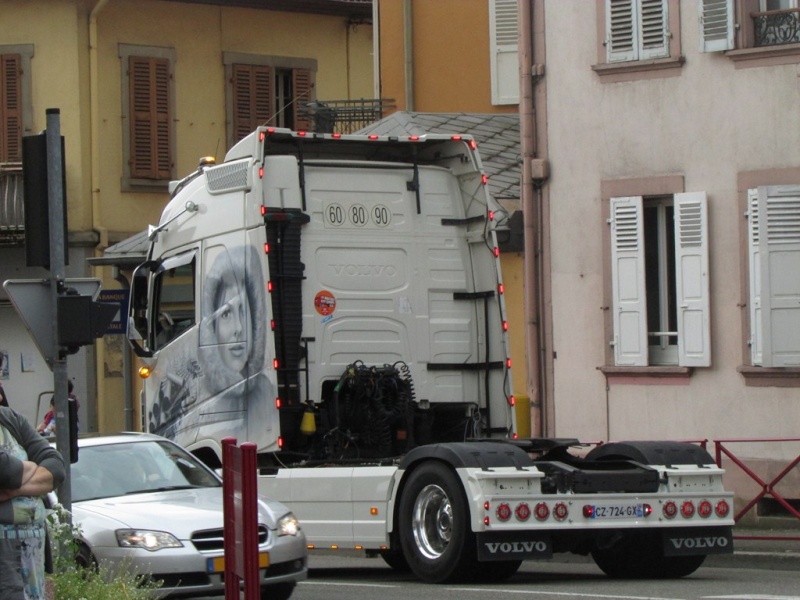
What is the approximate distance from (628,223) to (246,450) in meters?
11.2

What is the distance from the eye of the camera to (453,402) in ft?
47.3

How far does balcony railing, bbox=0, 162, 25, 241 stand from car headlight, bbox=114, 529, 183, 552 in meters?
17.7

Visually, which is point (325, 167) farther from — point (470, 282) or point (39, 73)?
point (39, 73)

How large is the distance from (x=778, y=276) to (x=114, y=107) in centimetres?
1572

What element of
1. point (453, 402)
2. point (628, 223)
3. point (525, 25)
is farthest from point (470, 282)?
point (525, 25)

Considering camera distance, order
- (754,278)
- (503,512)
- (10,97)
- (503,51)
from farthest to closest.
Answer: (10,97)
(503,51)
(754,278)
(503,512)

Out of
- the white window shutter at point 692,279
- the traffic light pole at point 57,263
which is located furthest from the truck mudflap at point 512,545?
the white window shutter at point 692,279

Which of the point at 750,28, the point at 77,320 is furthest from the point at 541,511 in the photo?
the point at 750,28

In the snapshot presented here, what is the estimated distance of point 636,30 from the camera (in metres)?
19.0

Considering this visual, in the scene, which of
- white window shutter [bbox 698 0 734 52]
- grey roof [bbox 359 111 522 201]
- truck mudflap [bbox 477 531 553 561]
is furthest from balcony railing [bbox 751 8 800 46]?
truck mudflap [bbox 477 531 553 561]

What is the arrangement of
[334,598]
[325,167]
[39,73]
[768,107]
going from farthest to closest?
[39,73] → [768,107] → [325,167] → [334,598]

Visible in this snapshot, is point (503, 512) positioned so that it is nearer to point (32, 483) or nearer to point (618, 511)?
point (618, 511)

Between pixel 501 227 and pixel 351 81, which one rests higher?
pixel 351 81

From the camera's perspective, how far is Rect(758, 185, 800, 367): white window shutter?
57.3 ft
